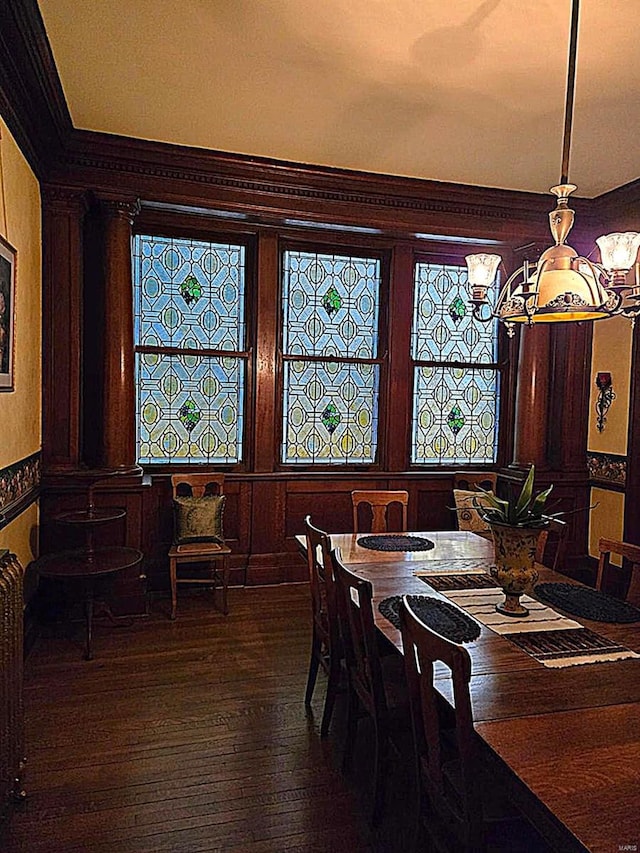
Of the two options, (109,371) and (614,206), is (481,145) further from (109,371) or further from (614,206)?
(109,371)

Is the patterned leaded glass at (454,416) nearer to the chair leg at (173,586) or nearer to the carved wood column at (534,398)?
the carved wood column at (534,398)

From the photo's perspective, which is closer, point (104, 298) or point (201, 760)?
point (201, 760)

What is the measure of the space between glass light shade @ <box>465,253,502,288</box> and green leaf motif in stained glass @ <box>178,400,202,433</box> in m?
2.59

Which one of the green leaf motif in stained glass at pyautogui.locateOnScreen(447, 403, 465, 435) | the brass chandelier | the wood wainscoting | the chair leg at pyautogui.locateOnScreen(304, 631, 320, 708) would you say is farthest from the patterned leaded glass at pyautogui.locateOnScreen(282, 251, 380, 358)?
the chair leg at pyautogui.locateOnScreen(304, 631, 320, 708)

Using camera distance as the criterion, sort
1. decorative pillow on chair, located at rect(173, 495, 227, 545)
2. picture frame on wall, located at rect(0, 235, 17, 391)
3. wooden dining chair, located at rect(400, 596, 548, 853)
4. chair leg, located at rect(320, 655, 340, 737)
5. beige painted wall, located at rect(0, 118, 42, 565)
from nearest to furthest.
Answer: wooden dining chair, located at rect(400, 596, 548, 853) → chair leg, located at rect(320, 655, 340, 737) → picture frame on wall, located at rect(0, 235, 17, 391) → beige painted wall, located at rect(0, 118, 42, 565) → decorative pillow on chair, located at rect(173, 495, 227, 545)

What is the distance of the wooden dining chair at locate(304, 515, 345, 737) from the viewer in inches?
101

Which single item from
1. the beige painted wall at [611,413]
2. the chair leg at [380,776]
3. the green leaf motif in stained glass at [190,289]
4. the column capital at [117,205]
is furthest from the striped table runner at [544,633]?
the column capital at [117,205]

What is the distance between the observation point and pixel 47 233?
13.2 ft

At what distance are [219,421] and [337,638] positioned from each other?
254 centimetres

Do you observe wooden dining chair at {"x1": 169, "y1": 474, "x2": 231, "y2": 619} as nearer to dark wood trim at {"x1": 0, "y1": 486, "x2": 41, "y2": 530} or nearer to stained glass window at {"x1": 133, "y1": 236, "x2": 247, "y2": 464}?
stained glass window at {"x1": 133, "y1": 236, "x2": 247, "y2": 464}

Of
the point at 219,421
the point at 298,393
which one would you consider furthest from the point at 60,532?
the point at 298,393

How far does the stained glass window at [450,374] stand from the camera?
520 cm

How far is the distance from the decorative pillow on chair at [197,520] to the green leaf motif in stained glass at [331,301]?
1.77 metres

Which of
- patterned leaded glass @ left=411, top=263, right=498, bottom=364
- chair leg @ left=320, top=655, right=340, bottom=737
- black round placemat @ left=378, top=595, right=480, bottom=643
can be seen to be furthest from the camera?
patterned leaded glass @ left=411, top=263, right=498, bottom=364
